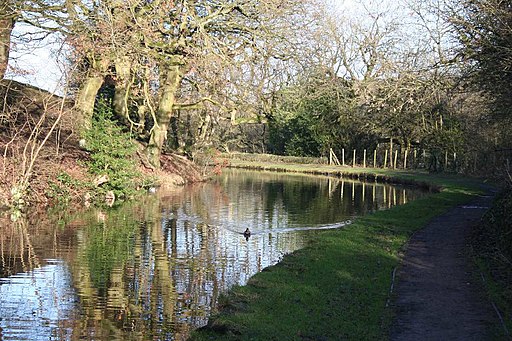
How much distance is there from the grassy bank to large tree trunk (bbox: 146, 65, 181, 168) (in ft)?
57.9

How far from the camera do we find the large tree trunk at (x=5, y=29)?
24.3 metres

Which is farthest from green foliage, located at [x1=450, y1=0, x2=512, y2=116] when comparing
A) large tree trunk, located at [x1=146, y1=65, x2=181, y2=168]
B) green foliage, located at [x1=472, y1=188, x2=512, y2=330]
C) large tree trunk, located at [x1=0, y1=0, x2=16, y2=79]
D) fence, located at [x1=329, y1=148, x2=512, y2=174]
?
fence, located at [x1=329, y1=148, x2=512, y2=174]

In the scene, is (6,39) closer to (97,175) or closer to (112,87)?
(97,175)

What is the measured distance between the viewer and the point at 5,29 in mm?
24844

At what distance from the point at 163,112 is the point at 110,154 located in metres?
8.31

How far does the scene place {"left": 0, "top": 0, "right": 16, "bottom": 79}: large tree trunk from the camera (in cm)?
2427

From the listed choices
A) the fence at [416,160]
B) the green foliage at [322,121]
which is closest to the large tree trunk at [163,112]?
the green foliage at [322,121]

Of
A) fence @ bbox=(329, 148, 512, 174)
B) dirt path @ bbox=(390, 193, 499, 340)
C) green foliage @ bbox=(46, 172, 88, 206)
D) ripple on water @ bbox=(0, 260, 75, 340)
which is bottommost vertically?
ripple on water @ bbox=(0, 260, 75, 340)

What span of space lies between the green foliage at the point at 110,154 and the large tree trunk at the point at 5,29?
4.48 metres

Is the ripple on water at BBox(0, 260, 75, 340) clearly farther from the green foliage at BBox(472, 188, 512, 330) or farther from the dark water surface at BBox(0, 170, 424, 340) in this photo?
the green foliage at BBox(472, 188, 512, 330)

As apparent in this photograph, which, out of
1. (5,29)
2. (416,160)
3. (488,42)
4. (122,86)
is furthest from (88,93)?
(416,160)

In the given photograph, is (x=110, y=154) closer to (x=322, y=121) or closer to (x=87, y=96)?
(x=87, y=96)

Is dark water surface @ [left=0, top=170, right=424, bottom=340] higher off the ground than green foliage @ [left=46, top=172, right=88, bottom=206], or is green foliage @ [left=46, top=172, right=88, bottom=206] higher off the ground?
green foliage @ [left=46, top=172, right=88, bottom=206]

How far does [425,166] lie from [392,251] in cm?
4065
